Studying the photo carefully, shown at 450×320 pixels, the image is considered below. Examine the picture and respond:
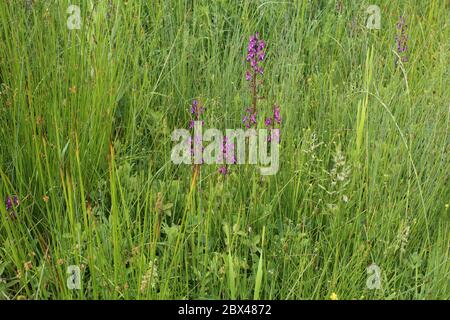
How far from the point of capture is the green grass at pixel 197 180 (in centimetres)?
203

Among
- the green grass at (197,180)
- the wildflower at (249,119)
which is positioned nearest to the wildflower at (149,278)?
the green grass at (197,180)

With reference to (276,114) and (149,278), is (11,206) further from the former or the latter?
(276,114)

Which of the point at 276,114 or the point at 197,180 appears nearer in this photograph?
the point at 197,180

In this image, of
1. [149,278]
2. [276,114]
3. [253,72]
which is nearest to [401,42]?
[253,72]

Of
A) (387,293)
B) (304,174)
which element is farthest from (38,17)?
(387,293)

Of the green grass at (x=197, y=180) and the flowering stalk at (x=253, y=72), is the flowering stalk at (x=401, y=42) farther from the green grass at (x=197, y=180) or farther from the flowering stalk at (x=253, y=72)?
the flowering stalk at (x=253, y=72)

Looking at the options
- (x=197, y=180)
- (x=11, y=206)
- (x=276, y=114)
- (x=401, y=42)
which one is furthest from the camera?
(x=401, y=42)

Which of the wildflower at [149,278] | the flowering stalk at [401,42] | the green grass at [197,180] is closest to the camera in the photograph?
the wildflower at [149,278]

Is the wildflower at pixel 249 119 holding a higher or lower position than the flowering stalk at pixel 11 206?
higher

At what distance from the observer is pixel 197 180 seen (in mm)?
2271

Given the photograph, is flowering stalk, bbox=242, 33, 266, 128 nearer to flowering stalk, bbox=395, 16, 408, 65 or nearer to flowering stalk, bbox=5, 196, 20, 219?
flowering stalk, bbox=395, 16, 408, 65

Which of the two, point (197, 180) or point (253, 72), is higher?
point (253, 72)

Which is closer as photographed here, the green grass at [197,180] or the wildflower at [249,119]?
the green grass at [197,180]

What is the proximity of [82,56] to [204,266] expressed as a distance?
1.00 meters
